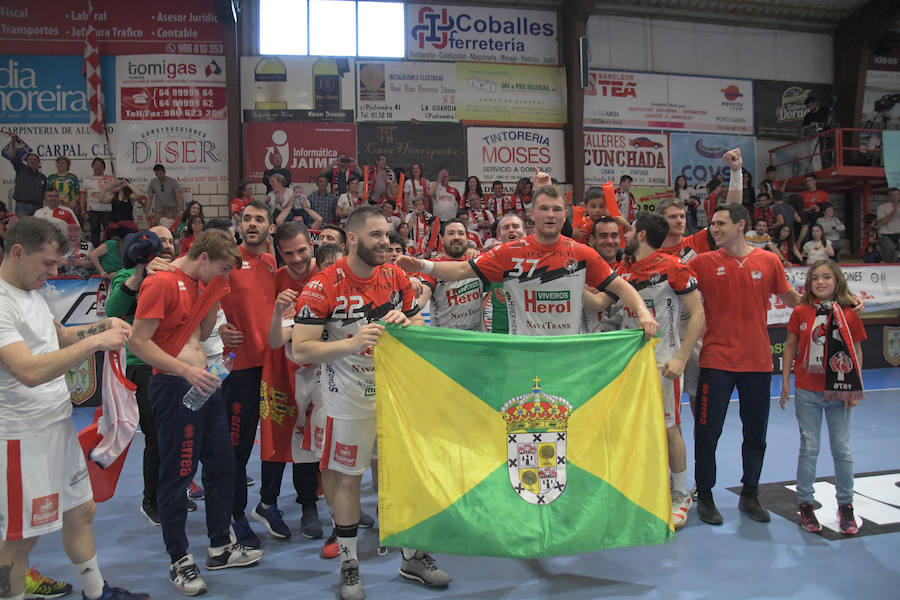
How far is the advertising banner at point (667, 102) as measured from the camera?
1544 centimetres

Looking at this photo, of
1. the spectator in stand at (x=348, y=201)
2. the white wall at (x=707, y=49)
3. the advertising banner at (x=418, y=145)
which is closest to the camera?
the spectator in stand at (x=348, y=201)

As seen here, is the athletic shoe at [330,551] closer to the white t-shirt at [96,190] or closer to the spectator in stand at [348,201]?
the spectator in stand at [348,201]

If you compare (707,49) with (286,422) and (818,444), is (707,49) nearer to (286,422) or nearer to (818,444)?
(818,444)

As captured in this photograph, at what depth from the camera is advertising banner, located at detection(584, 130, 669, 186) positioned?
50.2ft

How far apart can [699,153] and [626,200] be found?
10.5ft

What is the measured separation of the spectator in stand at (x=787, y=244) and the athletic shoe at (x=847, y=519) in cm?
911

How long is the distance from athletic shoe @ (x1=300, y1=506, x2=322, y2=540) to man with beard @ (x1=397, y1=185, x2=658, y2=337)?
1.98m

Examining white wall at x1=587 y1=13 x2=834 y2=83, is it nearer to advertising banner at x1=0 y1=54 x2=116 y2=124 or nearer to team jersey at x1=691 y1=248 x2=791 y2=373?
advertising banner at x1=0 y1=54 x2=116 y2=124

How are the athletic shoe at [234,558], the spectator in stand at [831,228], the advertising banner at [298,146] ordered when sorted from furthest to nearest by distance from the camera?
the spectator in stand at [831,228] → the advertising banner at [298,146] → the athletic shoe at [234,558]

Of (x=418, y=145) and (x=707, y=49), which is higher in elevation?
(x=707, y=49)

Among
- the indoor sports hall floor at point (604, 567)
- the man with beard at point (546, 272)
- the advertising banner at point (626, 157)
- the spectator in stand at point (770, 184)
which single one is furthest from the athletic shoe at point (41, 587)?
the spectator in stand at point (770, 184)

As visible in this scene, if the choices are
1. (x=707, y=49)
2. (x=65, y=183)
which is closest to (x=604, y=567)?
(x=65, y=183)

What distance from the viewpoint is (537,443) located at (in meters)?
3.40

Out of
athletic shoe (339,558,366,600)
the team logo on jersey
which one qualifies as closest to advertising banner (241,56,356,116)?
the team logo on jersey
